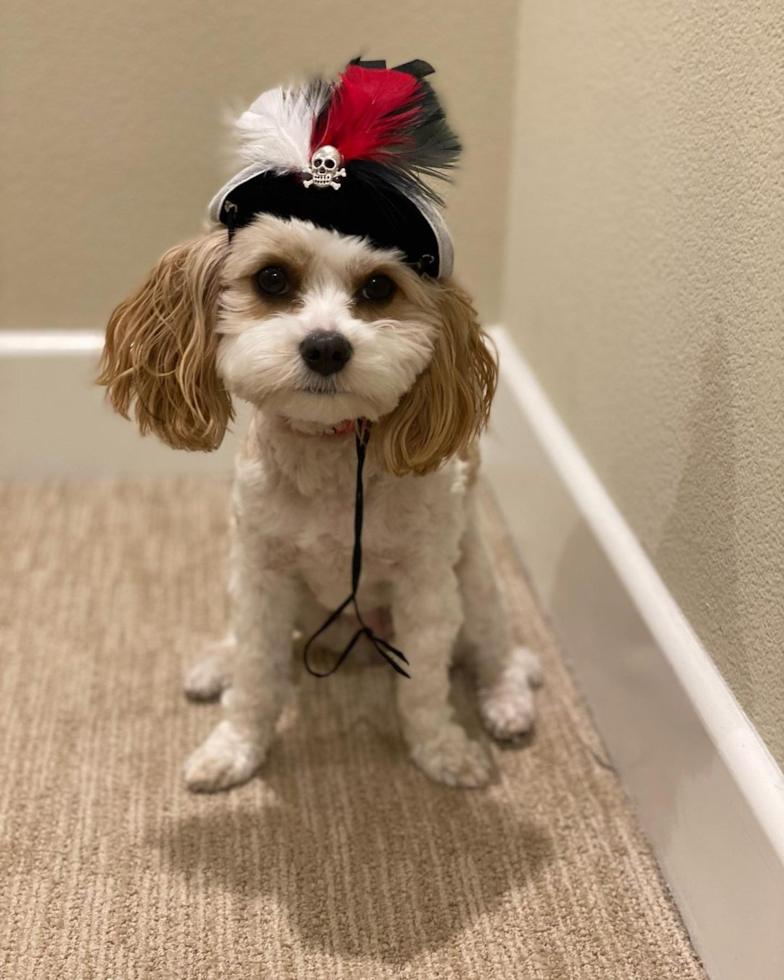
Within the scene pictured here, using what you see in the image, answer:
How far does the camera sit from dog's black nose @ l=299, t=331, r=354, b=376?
0.88 metres

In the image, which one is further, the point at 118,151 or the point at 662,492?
the point at 118,151

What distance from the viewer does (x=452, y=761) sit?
1.22 m

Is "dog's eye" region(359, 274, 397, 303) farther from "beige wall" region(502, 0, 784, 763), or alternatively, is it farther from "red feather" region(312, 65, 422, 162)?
"beige wall" region(502, 0, 784, 763)

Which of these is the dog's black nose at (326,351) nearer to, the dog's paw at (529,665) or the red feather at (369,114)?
the red feather at (369,114)

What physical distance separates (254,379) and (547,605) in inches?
31.5

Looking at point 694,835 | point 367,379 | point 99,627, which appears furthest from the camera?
point 99,627

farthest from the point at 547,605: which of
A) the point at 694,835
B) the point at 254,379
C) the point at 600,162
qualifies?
the point at 254,379

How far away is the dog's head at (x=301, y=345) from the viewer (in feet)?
2.95

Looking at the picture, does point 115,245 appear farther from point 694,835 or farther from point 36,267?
point 694,835

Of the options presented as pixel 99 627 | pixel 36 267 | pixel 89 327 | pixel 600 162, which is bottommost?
pixel 99 627

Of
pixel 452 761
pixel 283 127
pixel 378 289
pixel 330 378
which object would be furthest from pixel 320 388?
pixel 452 761

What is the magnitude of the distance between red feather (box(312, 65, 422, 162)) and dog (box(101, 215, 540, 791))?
79mm

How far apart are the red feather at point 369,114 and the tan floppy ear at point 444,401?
15 cm

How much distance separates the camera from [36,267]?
1726 millimetres
